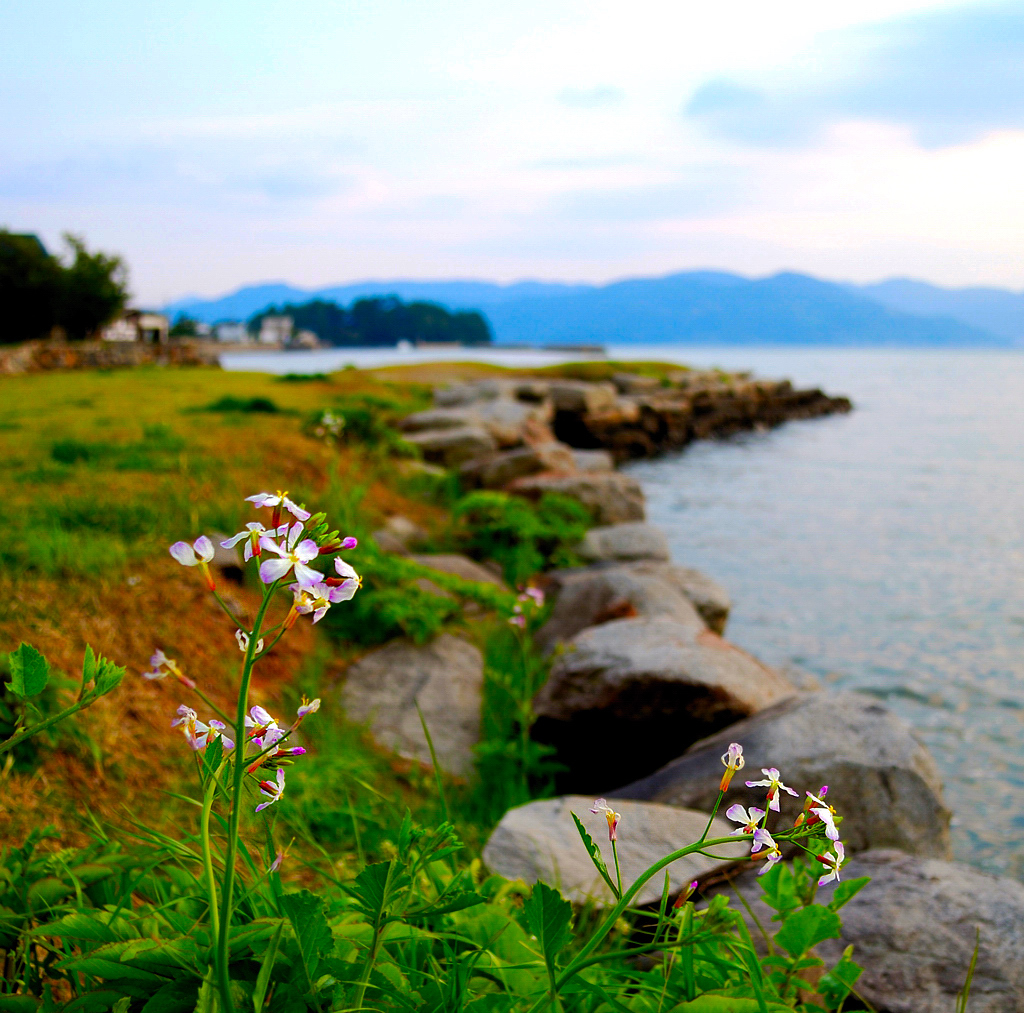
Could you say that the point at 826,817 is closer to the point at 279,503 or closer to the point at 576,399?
the point at 279,503

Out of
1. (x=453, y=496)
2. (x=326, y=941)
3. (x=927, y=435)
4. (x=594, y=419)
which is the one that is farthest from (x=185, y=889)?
(x=927, y=435)

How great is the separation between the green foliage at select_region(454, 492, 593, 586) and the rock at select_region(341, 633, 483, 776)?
178cm

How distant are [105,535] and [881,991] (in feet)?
14.2

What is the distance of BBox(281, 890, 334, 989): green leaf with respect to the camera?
119cm

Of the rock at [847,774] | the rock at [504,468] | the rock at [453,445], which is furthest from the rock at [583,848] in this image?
the rock at [453,445]

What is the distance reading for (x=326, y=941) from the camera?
1224 millimetres

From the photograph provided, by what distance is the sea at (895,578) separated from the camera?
5855 millimetres

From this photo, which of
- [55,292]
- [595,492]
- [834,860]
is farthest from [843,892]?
[55,292]

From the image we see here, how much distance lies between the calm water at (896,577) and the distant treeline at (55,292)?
2230cm

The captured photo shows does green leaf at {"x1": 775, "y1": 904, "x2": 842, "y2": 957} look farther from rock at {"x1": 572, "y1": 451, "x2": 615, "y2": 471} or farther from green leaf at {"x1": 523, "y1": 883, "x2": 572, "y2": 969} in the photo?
rock at {"x1": 572, "y1": 451, "x2": 615, "y2": 471}

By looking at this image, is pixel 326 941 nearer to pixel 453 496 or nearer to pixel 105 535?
pixel 105 535

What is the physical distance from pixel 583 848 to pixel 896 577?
861 centimetres

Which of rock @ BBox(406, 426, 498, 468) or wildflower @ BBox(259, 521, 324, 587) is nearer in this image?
wildflower @ BBox(259, 521, 324, 587)

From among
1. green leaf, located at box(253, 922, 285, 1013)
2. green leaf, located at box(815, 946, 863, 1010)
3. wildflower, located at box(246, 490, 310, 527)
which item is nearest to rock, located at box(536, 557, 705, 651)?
green leaf, located at box(815, 946, 863, 1010)
